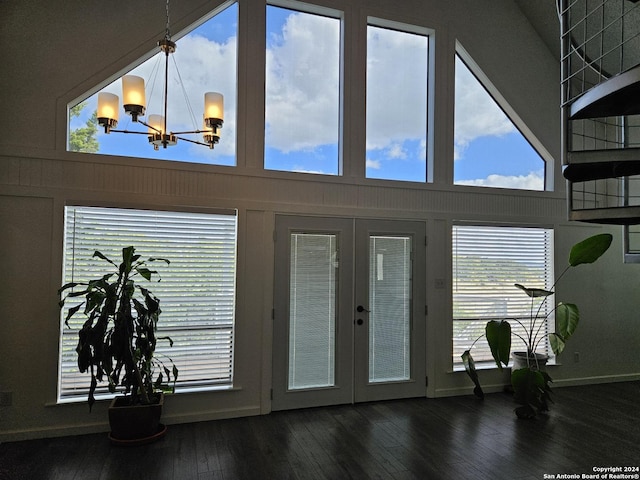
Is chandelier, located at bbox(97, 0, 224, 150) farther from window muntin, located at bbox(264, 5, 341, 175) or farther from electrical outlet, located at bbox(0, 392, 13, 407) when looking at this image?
electrical outlet, located at bbox(0, 392, 13, 407)

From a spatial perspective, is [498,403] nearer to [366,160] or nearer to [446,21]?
[366,160]

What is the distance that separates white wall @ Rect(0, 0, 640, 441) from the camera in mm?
3695

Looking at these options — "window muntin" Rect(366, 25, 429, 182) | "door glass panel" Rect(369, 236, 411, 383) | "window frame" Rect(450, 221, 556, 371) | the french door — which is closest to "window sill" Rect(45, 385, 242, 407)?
the french door

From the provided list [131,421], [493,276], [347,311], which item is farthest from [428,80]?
[131,421]

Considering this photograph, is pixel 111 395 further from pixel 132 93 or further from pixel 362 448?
pixel 132 93

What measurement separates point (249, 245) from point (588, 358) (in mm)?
4517

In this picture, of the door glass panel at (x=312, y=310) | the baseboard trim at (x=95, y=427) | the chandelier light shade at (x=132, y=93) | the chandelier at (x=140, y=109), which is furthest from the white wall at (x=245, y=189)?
the chandelier light shade at (x=132, y=93)

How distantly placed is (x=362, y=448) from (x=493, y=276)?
8.98 feet

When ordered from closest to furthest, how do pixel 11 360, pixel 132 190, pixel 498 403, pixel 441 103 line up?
pixel 11 360, pixel 132 190, pixel 498 403, pixel 441 103

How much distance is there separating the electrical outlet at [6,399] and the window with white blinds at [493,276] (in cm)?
439

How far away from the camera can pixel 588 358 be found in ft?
17.9

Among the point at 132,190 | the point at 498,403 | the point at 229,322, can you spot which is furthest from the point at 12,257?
the point at 498,403

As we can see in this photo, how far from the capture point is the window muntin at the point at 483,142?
5.18 m

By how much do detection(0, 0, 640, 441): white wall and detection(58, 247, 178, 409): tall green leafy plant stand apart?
1.56 ft
